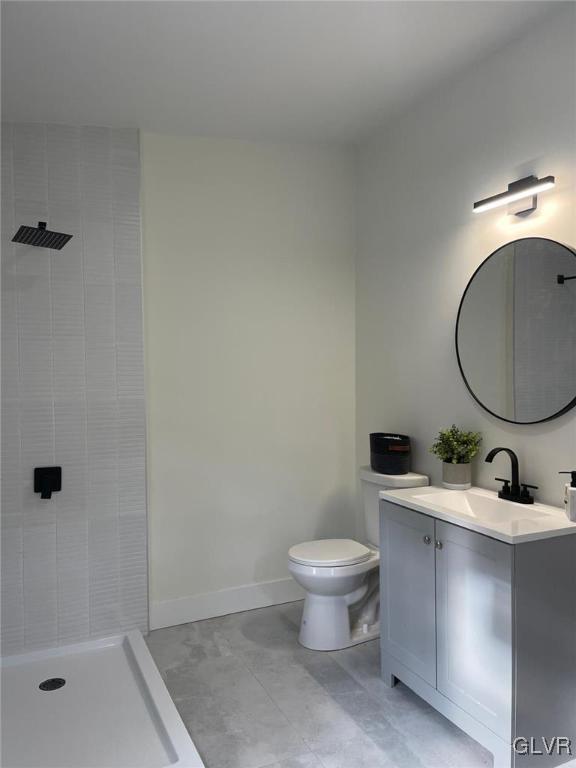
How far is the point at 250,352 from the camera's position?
3.38 m

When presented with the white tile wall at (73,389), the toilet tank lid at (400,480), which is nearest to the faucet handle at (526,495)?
the toilet tank lid at (400,480)

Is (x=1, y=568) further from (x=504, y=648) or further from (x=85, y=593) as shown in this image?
(x=504, y=648)

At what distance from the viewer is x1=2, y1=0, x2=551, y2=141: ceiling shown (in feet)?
6.97

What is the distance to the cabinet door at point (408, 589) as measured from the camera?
227 centimetres

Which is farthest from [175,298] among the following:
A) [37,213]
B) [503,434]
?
[503,434]

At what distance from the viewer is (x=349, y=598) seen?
116 inches

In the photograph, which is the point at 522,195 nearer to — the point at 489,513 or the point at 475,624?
the point at 489,513

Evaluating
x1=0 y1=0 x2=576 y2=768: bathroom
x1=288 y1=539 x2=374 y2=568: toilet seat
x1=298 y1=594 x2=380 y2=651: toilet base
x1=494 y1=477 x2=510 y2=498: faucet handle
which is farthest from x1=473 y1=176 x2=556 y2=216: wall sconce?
x1=298 y1=594 x2=380 y2=651: toilet base

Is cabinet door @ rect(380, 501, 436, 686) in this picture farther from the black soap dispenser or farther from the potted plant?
the black soap dispenser

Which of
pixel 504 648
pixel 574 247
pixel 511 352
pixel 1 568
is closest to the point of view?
pixel 504 648

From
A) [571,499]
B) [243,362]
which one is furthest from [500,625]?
[243,362]

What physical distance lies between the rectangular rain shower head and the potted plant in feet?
6.15

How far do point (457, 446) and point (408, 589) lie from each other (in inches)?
25.0

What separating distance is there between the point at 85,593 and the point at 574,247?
2682 mm
